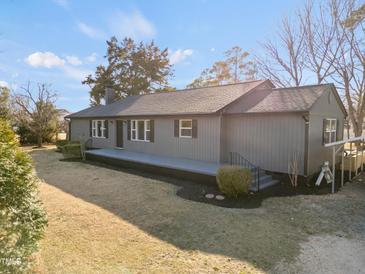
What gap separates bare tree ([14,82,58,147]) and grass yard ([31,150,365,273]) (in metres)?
15.9

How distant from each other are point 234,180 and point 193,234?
2729 millimetres

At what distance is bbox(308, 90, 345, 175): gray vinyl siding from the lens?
8.62 metres

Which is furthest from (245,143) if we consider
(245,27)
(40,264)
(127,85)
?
(127,85)

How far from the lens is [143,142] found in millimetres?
13281

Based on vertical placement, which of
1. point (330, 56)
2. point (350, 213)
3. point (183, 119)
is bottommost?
point (350, 213)

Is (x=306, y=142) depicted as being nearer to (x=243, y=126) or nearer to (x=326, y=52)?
(x=243, y=126)

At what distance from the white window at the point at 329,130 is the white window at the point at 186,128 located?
235 inches

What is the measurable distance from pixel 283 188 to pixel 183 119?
218 inches

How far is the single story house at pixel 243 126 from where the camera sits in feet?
28.2

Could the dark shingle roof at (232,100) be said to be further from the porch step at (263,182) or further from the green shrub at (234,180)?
the green shrub at (234,180)

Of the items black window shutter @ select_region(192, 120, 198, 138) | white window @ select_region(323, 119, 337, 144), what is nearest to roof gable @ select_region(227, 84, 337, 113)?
white window @ select_region(323, 119, 337, 144)

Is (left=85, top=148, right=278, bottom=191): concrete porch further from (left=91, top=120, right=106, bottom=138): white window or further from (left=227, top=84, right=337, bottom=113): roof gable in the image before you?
(left=91, top=120, right=106, bottom=138): white window

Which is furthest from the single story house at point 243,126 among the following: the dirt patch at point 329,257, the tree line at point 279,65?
the tree line at point 279,65

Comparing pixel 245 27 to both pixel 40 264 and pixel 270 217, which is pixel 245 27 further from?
pixel 40 264
